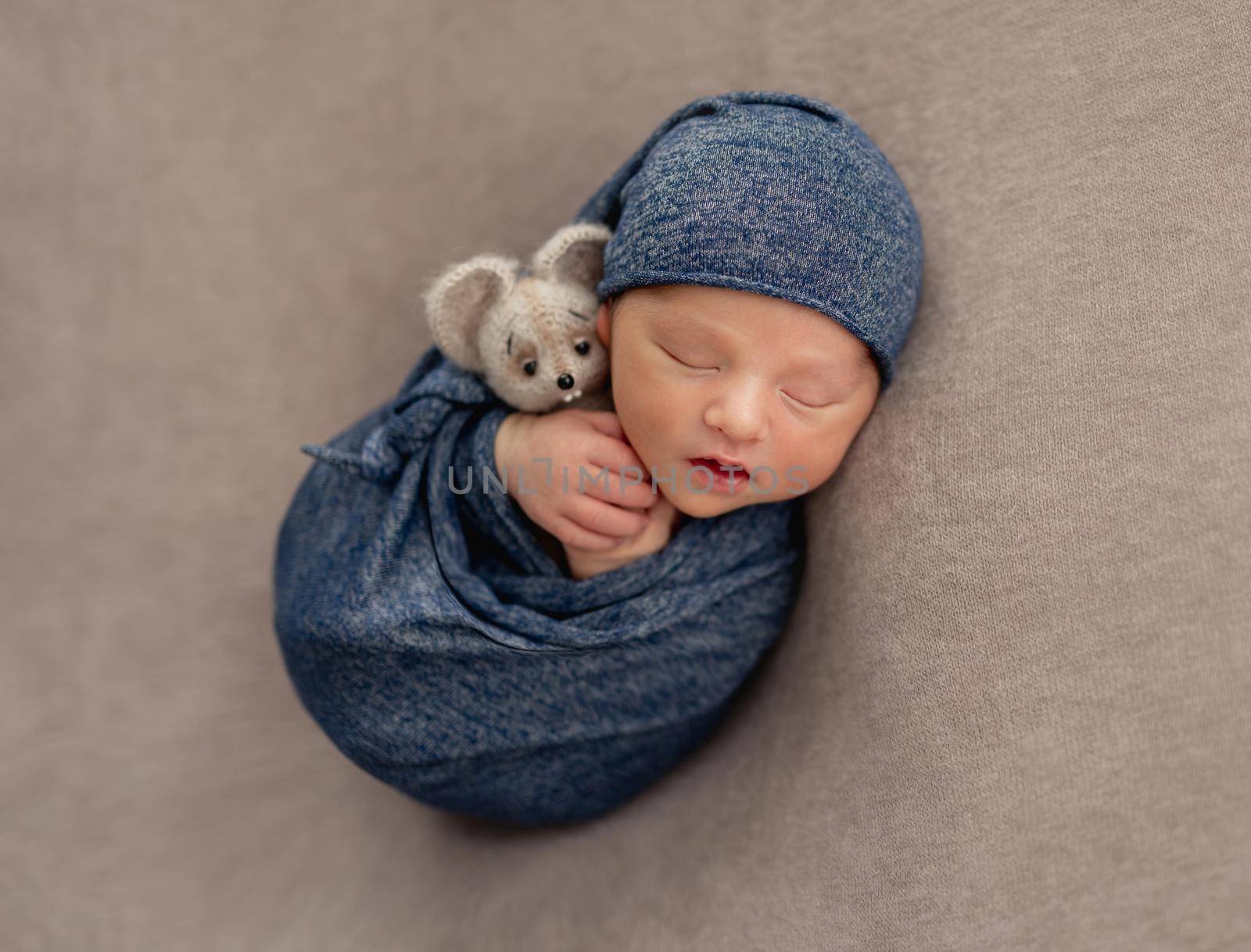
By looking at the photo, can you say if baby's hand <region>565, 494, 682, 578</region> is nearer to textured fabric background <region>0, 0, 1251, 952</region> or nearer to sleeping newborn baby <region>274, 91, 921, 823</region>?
sleeping newborn baby <region>274, 91, 921, 823</region>

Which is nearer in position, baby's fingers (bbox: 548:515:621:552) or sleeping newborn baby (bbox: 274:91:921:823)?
sleeping newborn baby (bbox: 274:91:921:823)

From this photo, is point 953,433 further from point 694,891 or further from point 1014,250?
point 694,891

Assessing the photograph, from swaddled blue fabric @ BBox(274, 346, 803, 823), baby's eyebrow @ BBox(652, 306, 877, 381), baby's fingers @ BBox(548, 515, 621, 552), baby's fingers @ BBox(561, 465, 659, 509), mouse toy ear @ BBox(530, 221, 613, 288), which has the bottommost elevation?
swaddled blue fabric @ BBox(274, 346, 803, 823)

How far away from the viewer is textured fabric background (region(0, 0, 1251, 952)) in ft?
2.41

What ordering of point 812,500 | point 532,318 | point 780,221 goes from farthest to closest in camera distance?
point 812,500
point 532,318
point 780,221

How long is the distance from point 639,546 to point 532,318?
Result: 0.25m

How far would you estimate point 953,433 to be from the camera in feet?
2.79

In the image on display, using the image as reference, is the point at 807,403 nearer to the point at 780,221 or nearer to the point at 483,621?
the point at 780,221

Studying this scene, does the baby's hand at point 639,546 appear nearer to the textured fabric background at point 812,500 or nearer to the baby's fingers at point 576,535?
the baby's fingers at point 576,535

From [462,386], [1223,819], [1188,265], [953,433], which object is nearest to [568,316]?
[462,386]

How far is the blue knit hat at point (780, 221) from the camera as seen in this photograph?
78cm

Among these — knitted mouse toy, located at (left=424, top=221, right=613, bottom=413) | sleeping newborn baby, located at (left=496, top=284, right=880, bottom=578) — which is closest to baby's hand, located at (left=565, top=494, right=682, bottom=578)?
sleeping newborn baby, located at (left=496, top=284, right=880, bottom=578)

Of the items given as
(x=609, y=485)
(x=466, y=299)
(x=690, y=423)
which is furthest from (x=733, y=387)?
(x=466, y=299)

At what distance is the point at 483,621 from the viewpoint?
933 mm
